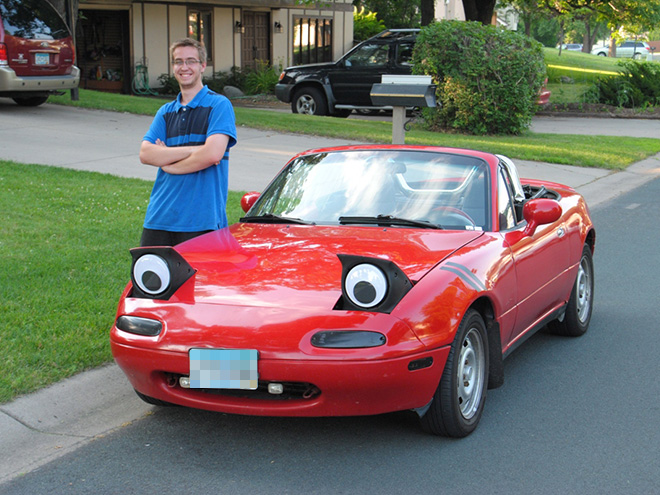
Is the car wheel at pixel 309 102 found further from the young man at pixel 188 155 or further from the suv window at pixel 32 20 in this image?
the young man at pixel 188 155

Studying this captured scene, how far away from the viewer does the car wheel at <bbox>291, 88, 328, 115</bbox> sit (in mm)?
21422

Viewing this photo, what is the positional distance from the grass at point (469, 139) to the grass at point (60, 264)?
6337 millimetres

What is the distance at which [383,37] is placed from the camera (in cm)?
2112

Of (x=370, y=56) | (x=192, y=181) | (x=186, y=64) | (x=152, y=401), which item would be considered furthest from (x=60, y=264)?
(x=370, y=56)

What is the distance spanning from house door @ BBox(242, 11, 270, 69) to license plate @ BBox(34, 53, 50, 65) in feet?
50.6

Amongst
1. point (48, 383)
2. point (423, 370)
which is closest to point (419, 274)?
point (423, 370)

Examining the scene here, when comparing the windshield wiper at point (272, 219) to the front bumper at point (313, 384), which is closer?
the front bumper at point (313, 384)

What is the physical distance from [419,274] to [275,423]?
1.06 meters

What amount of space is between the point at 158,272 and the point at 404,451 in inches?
56.6

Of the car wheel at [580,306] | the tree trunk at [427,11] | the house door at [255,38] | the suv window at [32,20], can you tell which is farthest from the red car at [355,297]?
the house door at [255,38]

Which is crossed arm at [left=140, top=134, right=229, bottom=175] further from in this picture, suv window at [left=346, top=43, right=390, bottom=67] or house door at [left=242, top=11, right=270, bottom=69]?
house door at [left=242, top=11, right=270, bottom=69]

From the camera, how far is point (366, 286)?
12.8ft

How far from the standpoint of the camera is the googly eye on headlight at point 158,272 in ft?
13.9

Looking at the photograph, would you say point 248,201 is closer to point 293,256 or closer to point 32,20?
point 293,256
